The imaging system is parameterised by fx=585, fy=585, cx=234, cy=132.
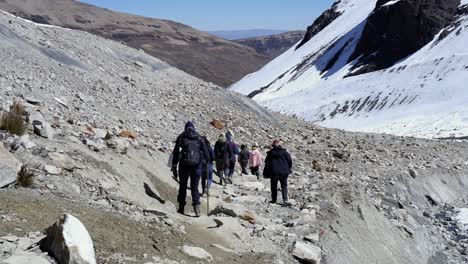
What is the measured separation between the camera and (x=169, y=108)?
848 inches

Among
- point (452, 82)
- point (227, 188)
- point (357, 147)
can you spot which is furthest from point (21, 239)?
point (452, 82)

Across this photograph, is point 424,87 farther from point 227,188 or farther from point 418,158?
point 227,188

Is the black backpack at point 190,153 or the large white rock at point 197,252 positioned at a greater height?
the black backpack at point 190,153

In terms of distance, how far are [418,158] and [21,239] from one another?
22.9 metres

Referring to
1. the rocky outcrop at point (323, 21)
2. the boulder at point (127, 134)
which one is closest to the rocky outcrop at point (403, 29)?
the rocky outcrop at point (323, 21)

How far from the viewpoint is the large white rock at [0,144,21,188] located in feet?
26.6

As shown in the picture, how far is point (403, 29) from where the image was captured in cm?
8425

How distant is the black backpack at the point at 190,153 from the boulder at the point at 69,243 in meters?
4.01

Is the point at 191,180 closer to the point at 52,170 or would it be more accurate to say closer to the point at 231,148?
the point at 52,170

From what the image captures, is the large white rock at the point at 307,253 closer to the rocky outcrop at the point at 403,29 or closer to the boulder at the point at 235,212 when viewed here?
the boulder at the point at 235,212

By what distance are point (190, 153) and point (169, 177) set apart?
3.21m

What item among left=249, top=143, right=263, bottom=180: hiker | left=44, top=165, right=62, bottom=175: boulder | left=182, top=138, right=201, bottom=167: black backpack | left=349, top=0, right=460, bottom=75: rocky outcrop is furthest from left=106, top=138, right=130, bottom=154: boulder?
left=349, top=0, right=460, bottom=75: rocky outcrop

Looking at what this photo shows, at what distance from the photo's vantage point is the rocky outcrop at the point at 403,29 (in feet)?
263

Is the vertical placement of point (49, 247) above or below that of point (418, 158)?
above
